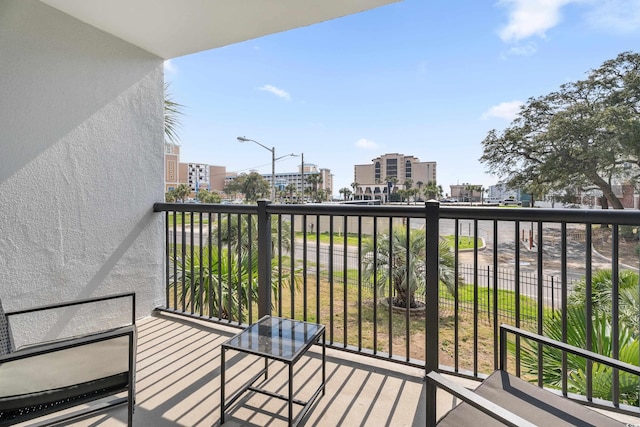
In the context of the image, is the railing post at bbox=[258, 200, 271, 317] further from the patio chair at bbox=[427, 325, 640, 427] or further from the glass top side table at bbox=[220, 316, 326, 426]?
the patio chair at bbox=[427, 325, 640, 427]

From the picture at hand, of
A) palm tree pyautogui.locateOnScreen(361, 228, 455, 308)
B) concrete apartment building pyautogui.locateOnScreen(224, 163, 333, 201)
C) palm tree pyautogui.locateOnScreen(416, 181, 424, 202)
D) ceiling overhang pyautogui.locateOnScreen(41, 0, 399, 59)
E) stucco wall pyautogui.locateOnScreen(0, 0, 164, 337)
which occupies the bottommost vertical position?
palm tree pyautogui.locateOnScreen(361, 228, 455, 308)

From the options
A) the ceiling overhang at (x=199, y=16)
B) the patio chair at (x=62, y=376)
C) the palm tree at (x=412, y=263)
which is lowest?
the palm tree at (x=412, y=263)

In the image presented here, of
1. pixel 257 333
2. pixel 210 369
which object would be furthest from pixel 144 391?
pixel 257 333

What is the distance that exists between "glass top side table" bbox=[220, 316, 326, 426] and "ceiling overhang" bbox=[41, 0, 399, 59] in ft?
6.98

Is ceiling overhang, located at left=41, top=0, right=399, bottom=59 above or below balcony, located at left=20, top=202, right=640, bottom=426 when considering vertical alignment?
above

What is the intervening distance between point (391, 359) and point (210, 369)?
1166 mm

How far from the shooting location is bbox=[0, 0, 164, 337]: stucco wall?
2002 millimetres

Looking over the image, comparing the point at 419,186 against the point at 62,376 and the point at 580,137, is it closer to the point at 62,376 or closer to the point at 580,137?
the point at 580,137

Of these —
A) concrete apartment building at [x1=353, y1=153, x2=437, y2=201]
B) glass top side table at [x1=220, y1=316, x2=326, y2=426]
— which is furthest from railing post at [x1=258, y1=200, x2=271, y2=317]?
concrete apartment building at [x1=353, y1=153, x2=437, y2=201]

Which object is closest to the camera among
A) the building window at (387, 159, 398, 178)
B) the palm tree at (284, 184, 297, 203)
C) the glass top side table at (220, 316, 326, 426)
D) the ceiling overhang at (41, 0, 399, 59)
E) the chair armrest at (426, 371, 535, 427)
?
the chair armrest at (426, 371, 535, 427)

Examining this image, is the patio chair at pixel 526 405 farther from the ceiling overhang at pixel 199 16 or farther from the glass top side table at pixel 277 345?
the ceiling overhang at pixel 199 16

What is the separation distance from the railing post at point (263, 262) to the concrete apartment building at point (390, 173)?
22170 millimetres

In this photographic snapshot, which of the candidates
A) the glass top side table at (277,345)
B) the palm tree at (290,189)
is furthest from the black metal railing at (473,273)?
the palm tree at (290,189)

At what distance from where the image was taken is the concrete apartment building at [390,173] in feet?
84.7
